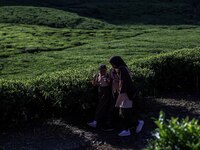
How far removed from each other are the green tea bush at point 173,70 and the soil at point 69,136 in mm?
1745

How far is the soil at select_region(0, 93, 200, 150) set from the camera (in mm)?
8797

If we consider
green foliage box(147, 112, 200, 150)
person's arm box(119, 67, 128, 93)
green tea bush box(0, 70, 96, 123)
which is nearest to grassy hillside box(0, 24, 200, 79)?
green tea bush box(0, 70, 96, 123)

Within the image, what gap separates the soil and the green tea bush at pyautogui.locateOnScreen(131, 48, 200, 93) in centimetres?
174

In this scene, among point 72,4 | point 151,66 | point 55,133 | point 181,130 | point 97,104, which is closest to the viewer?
point 181,130

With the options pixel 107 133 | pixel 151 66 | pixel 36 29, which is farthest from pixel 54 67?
pixel 36 29

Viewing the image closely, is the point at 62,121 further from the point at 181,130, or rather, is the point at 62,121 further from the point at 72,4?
the point at 72,4

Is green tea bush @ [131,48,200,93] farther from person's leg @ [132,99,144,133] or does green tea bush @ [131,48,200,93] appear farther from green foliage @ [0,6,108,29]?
green foliage @ [0,6,108,29]

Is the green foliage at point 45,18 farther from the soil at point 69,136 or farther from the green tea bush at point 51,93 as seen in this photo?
the soil at point 69,136

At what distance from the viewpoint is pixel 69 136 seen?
9211 millimetres

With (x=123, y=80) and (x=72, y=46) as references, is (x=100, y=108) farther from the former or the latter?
(x=72, y=46)

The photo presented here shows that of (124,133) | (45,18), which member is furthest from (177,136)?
(45,18)

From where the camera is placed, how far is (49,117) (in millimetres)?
10141

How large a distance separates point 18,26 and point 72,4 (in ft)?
46.5

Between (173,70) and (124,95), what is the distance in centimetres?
382
